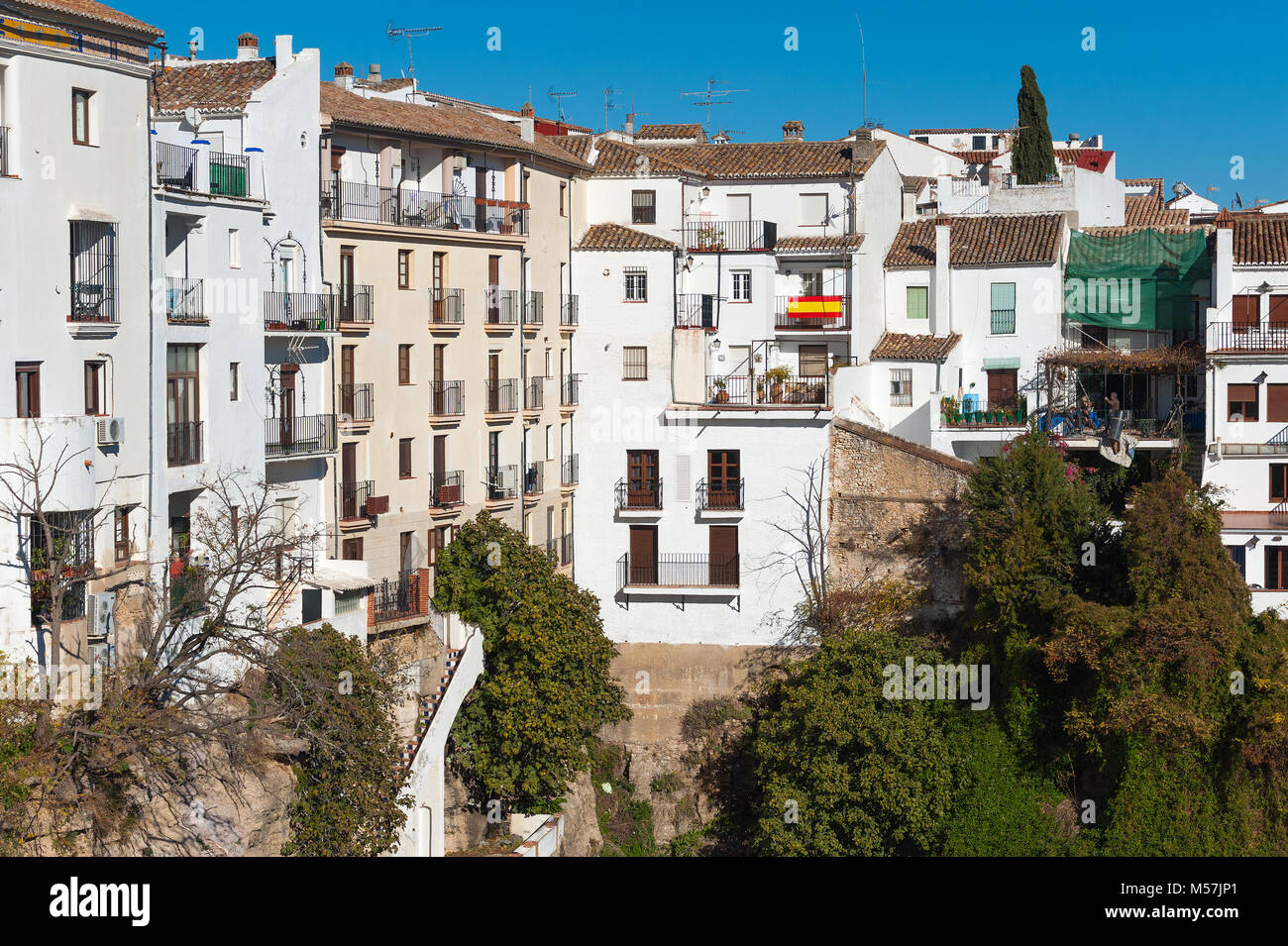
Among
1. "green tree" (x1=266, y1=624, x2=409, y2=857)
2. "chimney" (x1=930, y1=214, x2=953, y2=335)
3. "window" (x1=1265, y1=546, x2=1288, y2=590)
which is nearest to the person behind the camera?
"green tree" (x1=266, y1=624, x2=409, y2=857)

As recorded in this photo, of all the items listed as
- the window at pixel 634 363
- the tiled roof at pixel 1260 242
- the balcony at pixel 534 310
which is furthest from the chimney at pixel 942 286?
the balcony at pixel 534 310

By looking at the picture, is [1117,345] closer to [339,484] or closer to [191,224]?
[339,484]

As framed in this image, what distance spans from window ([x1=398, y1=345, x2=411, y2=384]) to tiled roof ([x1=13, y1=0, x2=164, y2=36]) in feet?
41.7

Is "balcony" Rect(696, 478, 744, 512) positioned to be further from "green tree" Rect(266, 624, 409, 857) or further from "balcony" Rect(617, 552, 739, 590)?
"green tree" Rect(266, 624, 409, 857)

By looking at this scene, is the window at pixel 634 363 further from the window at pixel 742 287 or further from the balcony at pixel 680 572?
the balcony at pixel 680 572

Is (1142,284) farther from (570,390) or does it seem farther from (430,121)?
(430,121)

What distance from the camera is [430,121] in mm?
48438

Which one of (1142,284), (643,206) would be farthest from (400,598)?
(1142,284)

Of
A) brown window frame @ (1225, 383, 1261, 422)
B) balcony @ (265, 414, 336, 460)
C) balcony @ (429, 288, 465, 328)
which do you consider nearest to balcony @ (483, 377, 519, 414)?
balcony @ (429, 288, 465, 328)

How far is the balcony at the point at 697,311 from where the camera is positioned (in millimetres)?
52750

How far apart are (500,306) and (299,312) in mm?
8782

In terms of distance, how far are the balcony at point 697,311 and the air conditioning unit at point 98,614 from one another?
77.8ft

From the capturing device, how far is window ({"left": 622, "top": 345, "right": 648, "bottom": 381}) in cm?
5188
